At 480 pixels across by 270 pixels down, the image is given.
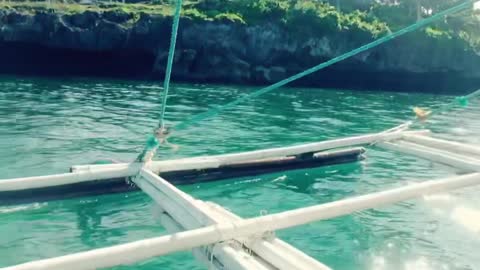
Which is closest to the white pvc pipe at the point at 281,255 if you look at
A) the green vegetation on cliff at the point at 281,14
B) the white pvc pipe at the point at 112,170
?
the white pvc pipe at the point at 112,170

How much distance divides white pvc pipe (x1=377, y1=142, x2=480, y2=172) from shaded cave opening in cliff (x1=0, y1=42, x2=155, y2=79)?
34.0 metres

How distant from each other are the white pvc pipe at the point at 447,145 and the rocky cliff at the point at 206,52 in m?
31.7

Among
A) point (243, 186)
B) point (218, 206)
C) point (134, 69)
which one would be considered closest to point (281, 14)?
point (134, 69)

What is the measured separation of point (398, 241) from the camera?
880 centimetres

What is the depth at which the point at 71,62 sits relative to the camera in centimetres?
4400

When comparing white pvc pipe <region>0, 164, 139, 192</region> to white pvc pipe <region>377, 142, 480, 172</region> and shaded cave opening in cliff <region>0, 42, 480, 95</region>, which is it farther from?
shaded cave opening in cliff <region>0, 42, 480, 95</region>

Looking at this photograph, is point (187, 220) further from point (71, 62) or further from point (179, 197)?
point (71, 62)

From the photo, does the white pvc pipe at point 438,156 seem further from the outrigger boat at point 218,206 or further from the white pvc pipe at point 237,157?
the white pvc pipe at point 237,157

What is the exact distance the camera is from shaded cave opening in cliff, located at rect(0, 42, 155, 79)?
137 ft

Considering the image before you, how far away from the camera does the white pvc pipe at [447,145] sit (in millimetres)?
11285

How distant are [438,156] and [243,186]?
4518 millimetres

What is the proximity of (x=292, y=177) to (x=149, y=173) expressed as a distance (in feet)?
15.5

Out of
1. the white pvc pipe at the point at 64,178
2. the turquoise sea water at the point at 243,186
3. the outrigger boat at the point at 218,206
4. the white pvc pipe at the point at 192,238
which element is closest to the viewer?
the white pvc pipe at the point at 192,238

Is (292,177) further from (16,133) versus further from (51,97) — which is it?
(51,97)
